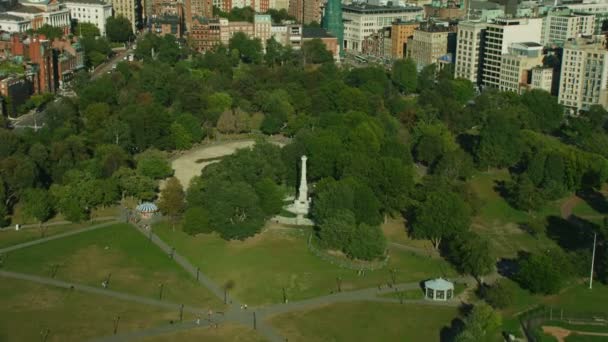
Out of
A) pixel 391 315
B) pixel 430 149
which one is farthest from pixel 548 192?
pixel 391 315

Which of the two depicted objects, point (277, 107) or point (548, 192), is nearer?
point (548, 192)

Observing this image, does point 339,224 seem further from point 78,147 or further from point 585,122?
point 585,122

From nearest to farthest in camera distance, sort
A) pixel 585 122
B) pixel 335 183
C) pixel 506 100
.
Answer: pixel 335 183 → pixel 585 122 → pixel 506 100

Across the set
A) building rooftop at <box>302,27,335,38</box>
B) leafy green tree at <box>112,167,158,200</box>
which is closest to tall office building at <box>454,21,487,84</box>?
building rooftop at <box>302,27,335,38</box>

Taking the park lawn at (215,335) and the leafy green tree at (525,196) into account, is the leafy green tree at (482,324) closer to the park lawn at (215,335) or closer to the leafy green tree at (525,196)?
the park lawn at (215,335)

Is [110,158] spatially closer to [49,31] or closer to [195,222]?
[195,222]

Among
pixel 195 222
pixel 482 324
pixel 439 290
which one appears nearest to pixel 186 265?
pixel 195 222

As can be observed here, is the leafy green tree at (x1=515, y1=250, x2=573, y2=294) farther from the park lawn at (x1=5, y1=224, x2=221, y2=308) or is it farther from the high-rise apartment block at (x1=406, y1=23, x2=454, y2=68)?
the high-rise apartment block at (x1=406, y1=23, x2=454, y2=68)

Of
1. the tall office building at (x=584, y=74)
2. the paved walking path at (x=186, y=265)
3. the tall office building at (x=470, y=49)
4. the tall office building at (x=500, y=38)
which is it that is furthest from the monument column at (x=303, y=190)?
the tall office building at (x=470, y=49)
